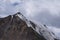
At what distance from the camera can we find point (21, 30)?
106 metres

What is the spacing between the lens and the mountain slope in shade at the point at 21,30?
77.4 metres

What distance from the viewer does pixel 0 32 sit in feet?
390

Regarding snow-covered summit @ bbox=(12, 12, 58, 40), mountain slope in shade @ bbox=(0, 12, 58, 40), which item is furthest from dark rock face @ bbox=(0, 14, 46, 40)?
snow-covered summit @ bbox=(12, 12, 58, 40)

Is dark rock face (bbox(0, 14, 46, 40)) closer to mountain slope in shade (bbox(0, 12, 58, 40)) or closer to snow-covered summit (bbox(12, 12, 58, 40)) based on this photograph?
mountain slope in shade (bbox(0, 12, 58, 40))

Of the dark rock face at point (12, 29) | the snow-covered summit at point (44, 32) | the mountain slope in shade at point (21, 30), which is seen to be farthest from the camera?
the dark rock face at point (12, 29)

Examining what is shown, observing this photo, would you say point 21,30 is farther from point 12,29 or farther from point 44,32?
point 44,32

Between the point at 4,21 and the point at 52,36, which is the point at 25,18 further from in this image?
the point at 4,21

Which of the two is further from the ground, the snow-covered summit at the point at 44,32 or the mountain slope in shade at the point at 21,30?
the mountain slope in shade at the point at 21,30

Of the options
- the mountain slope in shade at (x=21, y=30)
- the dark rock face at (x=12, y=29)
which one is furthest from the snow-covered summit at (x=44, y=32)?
the dark rock face at (x=12, y=29)

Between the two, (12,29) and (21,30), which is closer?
(21,30)

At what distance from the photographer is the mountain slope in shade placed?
77438 millimetres

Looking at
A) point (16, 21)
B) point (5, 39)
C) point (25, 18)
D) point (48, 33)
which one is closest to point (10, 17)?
point (16, 21)

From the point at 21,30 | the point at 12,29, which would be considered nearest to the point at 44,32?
the point at 21,30

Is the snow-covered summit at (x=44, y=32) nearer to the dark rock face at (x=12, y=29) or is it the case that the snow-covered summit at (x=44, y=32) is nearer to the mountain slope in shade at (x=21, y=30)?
the mountain slope in shade at (x=21, y=30)
